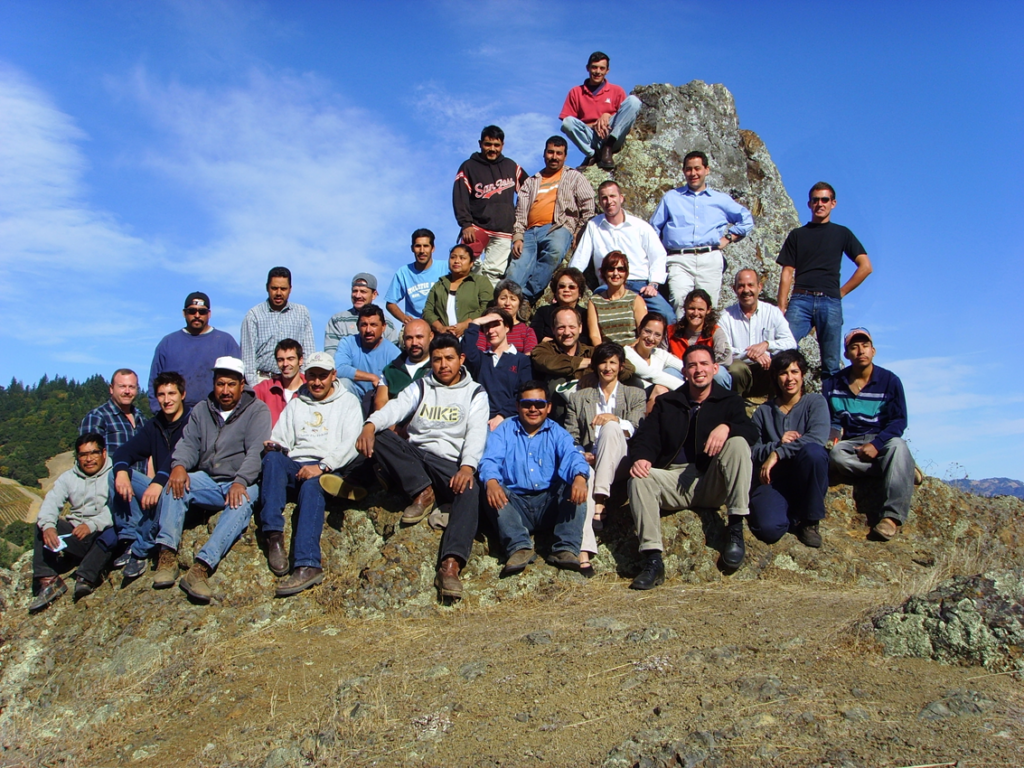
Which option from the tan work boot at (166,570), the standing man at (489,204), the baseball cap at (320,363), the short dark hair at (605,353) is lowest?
the tan work boot at (166,570)

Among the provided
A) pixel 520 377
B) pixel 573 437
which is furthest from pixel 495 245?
pixel 573 437

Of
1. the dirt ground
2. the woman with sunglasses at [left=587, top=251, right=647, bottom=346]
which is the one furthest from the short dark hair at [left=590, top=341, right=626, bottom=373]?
the dirt ground

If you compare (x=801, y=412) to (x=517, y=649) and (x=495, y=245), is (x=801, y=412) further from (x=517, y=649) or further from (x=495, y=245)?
(x=495, y=245)

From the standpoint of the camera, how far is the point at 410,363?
26.2ft

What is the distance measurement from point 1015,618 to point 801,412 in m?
2.82

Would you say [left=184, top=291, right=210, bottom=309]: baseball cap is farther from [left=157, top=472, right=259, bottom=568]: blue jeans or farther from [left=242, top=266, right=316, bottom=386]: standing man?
[left=157, top=472, right=259, bottom=568]: blue jeans

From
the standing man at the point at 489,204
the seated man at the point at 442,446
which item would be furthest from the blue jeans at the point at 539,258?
the seated man at the point at 442,446

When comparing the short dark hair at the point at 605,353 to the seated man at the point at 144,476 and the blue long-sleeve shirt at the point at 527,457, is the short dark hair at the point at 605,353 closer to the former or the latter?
the blue long-sleeve shirt at the point at 527,457

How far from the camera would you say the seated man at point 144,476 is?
270 inches

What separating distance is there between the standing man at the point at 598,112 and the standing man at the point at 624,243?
3.33m

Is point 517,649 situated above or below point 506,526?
below

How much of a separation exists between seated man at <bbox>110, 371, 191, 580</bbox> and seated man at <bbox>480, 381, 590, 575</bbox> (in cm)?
326

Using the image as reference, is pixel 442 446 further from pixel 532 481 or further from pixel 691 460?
pixel 691 460

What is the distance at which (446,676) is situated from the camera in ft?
15.4
